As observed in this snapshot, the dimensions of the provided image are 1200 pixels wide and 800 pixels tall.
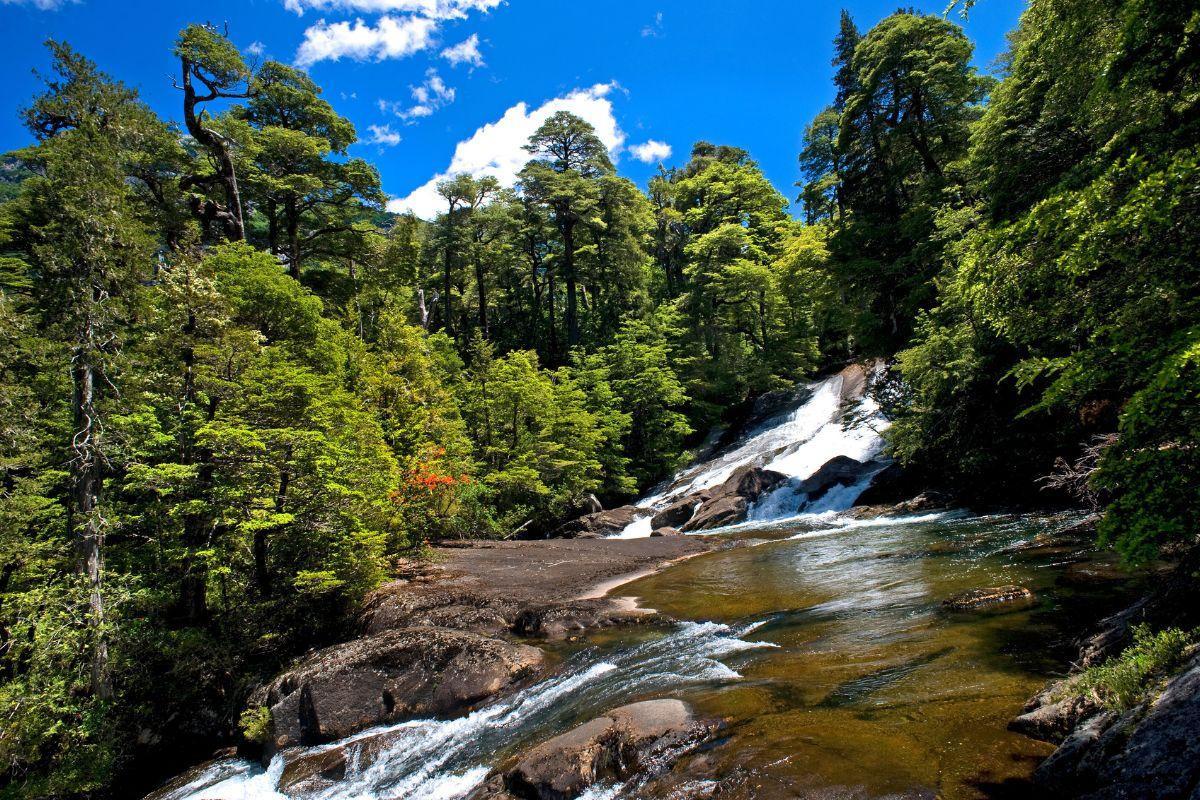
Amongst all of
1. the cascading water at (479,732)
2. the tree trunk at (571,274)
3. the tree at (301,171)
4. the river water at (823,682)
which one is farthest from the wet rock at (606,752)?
the tree trunk at (571,274)

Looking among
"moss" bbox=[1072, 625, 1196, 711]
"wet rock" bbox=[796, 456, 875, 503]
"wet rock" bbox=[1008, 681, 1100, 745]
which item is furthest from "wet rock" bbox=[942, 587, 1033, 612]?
"wet rock" bbox=[796, 456, 875, 503]

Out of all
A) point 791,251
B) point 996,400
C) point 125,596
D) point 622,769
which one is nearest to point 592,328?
point 791,251

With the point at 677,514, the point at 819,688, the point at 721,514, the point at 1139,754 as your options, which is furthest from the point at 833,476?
the point at 1139,754

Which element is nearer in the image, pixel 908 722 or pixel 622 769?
pixel 908 722

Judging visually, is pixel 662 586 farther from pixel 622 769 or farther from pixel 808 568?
pixel 622 769

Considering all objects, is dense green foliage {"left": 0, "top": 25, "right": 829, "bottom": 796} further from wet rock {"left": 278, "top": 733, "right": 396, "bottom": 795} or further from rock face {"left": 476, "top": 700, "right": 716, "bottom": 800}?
rock face {"left": 476, "top": 700, "right": 716, "bottom": 800}

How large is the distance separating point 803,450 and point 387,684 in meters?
21.6

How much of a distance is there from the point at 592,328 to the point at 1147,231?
122 feet

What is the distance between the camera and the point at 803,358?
→ 36.2 m

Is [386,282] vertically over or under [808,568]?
over

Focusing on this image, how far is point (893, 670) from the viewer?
19.7ft

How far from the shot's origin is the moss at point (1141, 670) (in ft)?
12.2

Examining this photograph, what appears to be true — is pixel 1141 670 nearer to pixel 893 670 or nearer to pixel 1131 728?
pixel 1131 728

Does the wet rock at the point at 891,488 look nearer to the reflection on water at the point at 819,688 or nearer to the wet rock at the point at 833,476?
the wet rock at the point at 833,476
